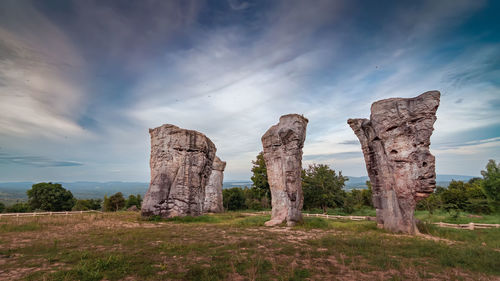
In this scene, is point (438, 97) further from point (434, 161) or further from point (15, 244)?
point (15, 244)

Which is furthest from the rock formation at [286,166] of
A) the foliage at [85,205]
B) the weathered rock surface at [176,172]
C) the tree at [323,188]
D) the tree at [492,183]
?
the foliage at [85,205]

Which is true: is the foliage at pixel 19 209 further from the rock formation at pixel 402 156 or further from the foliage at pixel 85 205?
the rock formation at pixel 402 156

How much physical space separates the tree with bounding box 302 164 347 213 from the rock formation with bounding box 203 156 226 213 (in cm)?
1383

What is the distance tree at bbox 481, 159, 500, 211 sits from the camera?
27186 millimetres

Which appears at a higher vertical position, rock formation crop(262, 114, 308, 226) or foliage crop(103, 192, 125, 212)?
rock formation crop(262, 114, 308, 226)

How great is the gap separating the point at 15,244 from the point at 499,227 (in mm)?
29823

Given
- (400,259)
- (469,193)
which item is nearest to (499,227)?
(400,259)

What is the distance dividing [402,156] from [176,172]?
1991cm

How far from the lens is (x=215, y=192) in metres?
35.0

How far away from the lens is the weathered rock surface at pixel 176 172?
2119 centimetres

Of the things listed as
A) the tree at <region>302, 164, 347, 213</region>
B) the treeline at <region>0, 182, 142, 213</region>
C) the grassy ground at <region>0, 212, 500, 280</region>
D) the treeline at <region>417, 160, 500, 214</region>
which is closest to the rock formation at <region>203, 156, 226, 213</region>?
the tree at <region>302, 164, 347, 213</region>

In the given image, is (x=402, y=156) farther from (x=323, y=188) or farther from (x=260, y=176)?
(x=260, y=176)

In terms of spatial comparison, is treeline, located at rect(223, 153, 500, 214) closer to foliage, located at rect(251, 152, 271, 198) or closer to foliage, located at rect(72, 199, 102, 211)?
foliage, located at rect(251, 152, 271, 198)

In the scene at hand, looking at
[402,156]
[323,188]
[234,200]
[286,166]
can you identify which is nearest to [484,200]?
[323,188]
